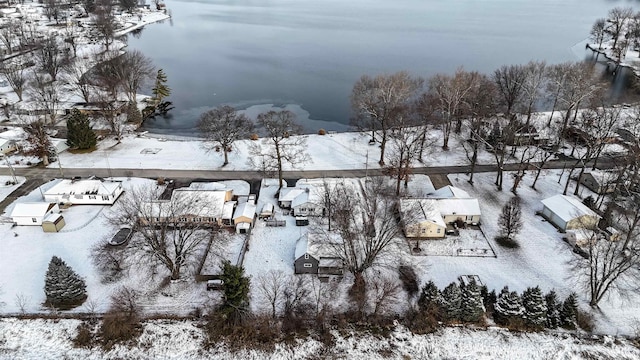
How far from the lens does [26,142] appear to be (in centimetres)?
5019

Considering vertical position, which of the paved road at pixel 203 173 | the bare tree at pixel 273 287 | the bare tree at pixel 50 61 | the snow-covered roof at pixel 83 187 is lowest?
the bare tree at pixel 273 287

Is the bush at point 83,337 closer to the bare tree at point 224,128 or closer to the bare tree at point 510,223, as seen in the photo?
the bare tree at point 224,128

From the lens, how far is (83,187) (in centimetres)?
4003

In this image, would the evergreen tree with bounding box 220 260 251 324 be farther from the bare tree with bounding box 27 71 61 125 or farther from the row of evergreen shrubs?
the bare tree with bounding box 27 71 61 125

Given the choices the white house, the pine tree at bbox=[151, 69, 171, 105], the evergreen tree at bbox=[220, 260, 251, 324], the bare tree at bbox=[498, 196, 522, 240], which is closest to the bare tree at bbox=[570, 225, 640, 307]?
the bare tree at bbox=[498, 196, 522, 240]

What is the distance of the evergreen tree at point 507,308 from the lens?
92.4 feet

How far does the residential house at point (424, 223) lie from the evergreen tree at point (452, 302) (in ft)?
24.4

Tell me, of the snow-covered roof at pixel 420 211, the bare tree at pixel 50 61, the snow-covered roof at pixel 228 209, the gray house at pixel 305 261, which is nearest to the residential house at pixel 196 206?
the snow-covered roof at pixel 228 209

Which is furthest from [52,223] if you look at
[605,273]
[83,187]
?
[605,273]

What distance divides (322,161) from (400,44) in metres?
63.0

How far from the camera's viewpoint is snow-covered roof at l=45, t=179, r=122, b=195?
3956 cm

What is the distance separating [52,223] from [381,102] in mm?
35610

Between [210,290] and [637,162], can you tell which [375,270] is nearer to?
[210,290]

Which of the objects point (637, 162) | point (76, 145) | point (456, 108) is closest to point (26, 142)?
point (76, 145)
